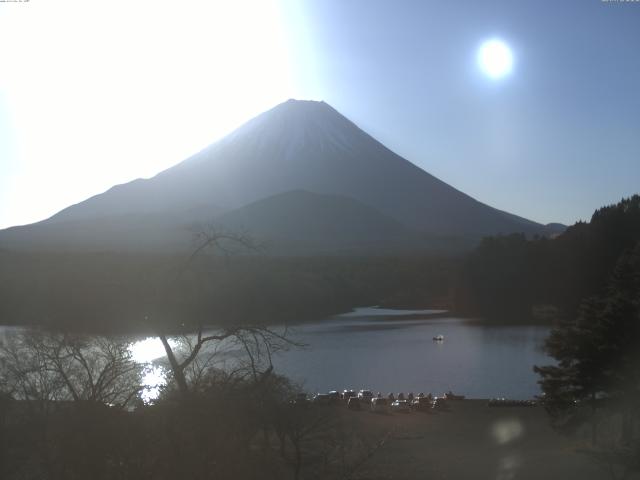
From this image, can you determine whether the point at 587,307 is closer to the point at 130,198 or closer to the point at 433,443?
the point at 433,443

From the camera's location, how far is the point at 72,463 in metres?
2.90

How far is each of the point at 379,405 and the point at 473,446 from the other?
136 inches

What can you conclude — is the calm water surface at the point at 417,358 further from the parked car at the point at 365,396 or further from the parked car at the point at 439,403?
the parked car at the point at 439,403

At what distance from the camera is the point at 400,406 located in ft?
44.6

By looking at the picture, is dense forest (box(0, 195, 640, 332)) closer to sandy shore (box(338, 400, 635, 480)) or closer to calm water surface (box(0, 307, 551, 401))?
calm water surface (box(0, 307, 551, 401))

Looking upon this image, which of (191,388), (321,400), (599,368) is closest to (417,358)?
(321,400)

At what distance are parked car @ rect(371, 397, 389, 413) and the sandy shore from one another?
32 centimetres

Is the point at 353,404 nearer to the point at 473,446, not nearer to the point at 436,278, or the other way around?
the point at 473,446

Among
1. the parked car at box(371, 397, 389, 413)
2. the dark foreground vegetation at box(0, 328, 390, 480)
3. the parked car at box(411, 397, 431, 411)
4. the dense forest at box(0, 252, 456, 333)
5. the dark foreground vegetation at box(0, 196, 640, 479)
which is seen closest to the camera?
the dark foreground vegetation at box(0, 328, 390, 480)

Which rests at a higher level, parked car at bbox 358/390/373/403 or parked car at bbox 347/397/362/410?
parked car at bbox 347/397/362/410

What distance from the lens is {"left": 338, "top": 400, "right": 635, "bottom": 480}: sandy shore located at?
8281 millimetres

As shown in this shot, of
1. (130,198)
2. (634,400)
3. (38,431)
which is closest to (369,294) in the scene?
(130,198)

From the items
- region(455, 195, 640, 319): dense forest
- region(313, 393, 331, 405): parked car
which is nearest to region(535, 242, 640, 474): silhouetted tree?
region(313, 393, 331, 405): parked car

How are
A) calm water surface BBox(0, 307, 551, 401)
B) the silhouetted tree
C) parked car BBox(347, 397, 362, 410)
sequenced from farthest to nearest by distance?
1. calm water surface BBox(0, 307, 551, 401)
2. parked car BBox(347, 397, 362, 410)
3. the silhouetted tree
